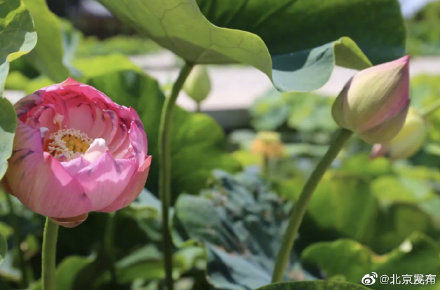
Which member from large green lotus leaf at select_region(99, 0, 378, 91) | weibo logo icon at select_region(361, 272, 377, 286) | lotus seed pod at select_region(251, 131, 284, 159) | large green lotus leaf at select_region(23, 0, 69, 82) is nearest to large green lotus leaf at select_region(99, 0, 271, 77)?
large green lotus leaf at select_region(99, 0, 378, 91)

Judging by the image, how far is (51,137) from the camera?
34cm

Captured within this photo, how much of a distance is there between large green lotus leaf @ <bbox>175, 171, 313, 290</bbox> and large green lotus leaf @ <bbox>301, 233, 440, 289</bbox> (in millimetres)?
24

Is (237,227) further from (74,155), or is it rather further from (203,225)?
(74,155)

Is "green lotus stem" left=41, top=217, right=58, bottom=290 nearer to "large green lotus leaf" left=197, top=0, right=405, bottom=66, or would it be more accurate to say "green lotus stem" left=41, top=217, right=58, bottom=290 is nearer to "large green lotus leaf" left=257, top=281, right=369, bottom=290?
"large green lotus leaf" left=257, top=281, right=369, bottom=290

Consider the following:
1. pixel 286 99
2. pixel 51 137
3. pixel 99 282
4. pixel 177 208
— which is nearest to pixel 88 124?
pixel 51 137

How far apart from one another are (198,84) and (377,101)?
41 centimetres

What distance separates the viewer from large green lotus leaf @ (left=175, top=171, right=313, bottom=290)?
53 centimetres

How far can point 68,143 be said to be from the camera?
340 mm

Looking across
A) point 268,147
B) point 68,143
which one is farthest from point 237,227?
point 268,147

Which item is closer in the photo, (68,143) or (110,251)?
(68,143)

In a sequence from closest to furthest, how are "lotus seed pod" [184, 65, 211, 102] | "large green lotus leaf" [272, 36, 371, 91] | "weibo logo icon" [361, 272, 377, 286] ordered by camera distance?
"large green lotus leaf" [272, 36, 371, 91]
"weibo logo icon" [361, 272, 377, 286]
"lotus seed pod" [184, 65, 211, 102]

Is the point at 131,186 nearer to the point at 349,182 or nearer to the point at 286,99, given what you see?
the point at 349,182

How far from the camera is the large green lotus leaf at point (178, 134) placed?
60cm

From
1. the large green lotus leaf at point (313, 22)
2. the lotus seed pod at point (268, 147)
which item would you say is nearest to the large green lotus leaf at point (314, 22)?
the large green lotus leaf at point (313, 22)
